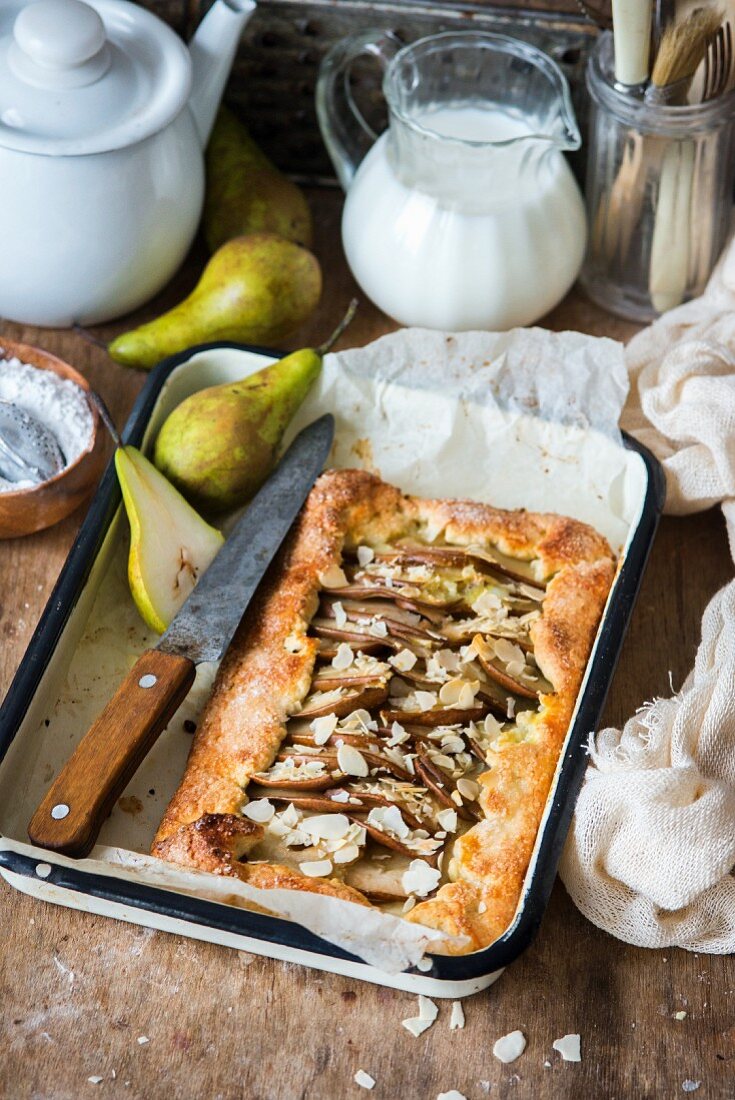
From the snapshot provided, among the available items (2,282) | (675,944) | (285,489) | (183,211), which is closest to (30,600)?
(285,489)

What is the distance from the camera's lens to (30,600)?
1.35m

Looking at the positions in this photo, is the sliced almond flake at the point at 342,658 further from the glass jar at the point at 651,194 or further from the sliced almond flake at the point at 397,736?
the glass jar at the point at 651,194

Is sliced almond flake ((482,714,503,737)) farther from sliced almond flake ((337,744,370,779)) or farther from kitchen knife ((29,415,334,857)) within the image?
kitchen knife ((29,415,334,857))

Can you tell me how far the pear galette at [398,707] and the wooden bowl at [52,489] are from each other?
237 mm

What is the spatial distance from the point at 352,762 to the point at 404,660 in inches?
5.2

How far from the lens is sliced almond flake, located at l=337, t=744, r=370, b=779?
1.10m

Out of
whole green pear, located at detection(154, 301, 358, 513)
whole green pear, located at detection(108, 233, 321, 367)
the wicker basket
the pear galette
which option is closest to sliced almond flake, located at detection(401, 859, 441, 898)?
the pear galette

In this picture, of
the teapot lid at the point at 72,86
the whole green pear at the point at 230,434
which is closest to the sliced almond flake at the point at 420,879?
the whole green pear at the point at 230,434

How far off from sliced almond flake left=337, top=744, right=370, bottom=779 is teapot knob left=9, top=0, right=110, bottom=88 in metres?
0.80

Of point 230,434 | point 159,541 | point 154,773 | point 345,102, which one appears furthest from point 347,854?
point 345,102

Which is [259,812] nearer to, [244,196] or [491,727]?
[491,727]

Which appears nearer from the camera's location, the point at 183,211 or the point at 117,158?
the point at 117,158

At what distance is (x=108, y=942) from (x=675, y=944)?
1.59 ft

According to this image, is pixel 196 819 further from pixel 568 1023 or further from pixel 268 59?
pixel 268 59
